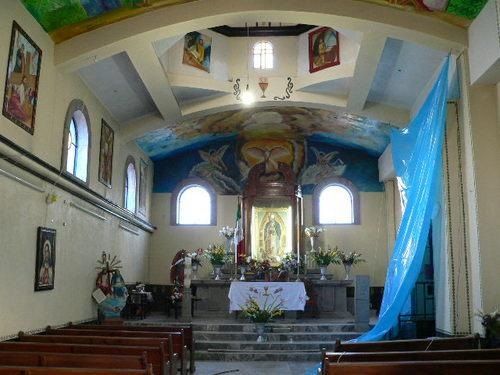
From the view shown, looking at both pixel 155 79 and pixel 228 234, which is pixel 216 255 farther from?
pixel 155 79

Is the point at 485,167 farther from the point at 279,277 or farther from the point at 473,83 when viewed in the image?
the point at 279,277

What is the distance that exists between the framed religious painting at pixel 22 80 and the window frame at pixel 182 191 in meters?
9.18

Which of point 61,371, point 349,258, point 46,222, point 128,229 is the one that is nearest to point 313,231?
point 349,258

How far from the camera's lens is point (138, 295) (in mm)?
13875

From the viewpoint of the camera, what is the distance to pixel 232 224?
17.5 metres

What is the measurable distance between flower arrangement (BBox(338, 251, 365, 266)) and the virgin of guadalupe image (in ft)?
29.8

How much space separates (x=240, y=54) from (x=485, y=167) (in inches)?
254

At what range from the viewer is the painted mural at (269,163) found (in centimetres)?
1741

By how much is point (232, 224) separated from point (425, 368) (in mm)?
12779

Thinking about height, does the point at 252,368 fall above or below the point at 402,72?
below

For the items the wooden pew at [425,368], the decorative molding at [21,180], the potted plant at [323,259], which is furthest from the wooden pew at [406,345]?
the potted plant at [323,259]

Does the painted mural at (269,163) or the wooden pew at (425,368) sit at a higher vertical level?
the painted mural at (269,163)

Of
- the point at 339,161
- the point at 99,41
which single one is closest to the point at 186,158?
the point at 339,161

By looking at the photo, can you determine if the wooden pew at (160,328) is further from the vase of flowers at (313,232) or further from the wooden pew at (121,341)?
the vase of flowers at (313,232)
